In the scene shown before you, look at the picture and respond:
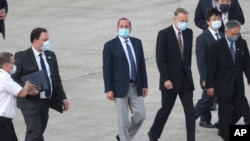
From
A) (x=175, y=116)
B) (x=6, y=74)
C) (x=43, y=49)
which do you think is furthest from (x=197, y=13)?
(x=6, y=74)

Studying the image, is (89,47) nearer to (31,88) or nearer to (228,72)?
→ (228,72)

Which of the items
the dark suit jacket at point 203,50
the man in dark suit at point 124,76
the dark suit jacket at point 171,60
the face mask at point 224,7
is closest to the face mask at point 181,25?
the dark suit jacket at point 171,60

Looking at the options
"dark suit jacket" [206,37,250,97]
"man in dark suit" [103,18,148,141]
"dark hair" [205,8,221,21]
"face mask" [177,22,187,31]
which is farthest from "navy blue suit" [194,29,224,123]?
"man in dark suit" [103,18,148,141]

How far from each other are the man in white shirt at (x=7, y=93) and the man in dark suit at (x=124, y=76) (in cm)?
189

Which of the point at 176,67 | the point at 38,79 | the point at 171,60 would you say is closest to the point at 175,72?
the point at 176,67

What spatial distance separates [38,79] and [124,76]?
1433mm

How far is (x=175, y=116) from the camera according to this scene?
15.4 metres

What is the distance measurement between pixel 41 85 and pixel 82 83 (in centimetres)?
553

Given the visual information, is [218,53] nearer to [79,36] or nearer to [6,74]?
[6,74]

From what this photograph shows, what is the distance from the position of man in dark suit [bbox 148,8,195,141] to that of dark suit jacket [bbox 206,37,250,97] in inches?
20.8

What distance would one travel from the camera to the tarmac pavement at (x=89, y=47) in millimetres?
14766

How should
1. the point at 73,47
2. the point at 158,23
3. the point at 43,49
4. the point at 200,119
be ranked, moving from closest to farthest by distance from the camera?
the point at 43,49 → the point at 200,119 → the point at 73,47 → the point at 158,23

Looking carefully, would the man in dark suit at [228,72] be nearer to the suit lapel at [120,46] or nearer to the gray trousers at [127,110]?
the gray trousers at [127,110]

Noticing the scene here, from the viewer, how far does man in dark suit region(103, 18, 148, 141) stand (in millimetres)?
13352
